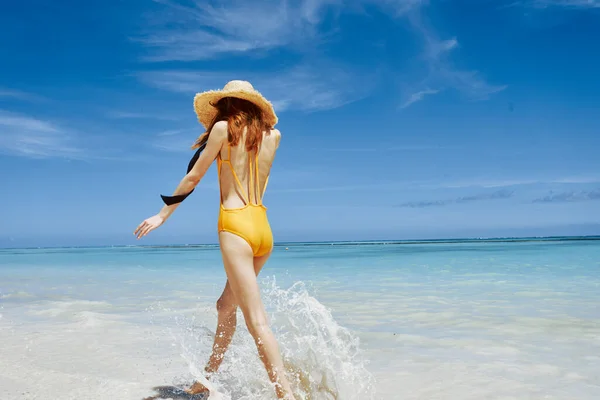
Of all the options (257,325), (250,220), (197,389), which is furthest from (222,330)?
(250,220)

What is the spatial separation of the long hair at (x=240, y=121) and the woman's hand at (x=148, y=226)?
20.4 inches

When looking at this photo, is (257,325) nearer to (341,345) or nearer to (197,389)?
(197,389)

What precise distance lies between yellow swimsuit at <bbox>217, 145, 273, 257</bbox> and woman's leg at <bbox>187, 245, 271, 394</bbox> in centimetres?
28

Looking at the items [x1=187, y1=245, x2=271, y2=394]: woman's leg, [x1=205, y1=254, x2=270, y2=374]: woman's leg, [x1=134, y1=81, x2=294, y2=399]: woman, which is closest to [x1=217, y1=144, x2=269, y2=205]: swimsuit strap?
[x1=134, y1=81, x2=294, y2=399]: woman

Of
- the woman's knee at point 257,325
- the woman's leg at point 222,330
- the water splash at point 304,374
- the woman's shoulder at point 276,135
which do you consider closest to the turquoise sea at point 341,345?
the water splash at point 304,374

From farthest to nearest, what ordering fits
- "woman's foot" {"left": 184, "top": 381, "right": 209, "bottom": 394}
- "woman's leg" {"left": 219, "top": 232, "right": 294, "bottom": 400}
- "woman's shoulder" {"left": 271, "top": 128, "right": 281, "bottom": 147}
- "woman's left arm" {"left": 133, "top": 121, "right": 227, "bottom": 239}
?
"woman's foot" {"left": 184, "top": 381, "right": 209, "bottom": 394} < "woman's shoulder" {"left": 271, "top": 128, "right": 281, "bottom": 147} < "woman's left arm" {"left": 133, "top": 121, "right": 227, "bottom": 239} < "woman's leg" {"left": 219, "top": 232, "right": 294, "bottom": 400}

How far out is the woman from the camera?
2.94 m

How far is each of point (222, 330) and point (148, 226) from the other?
35.4 inches

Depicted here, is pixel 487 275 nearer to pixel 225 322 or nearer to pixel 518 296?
pixel 518 296

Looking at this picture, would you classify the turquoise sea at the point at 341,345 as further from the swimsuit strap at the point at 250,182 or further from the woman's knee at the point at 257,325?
the swimsuit strap at the point at 250,182

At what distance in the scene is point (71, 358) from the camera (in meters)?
4.57

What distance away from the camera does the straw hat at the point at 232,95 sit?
10.2 feet

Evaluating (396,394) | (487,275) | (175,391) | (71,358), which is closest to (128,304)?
(71,358)

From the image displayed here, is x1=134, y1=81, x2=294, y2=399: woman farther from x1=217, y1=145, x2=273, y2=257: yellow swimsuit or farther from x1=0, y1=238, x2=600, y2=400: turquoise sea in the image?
x1=0, y1=238, x2=600, y2=400: turquoise sea
